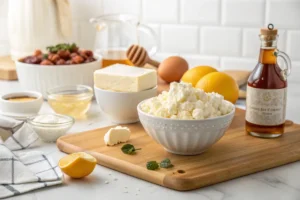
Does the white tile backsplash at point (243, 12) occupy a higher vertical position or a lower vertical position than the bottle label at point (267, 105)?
higher

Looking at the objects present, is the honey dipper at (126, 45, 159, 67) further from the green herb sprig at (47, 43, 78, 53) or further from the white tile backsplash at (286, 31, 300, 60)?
the white tile backsplash at (286, 31, 300, 60)

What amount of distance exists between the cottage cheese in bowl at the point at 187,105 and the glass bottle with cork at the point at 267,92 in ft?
0.45

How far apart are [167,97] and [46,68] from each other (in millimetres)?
648

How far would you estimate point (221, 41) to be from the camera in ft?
7.97

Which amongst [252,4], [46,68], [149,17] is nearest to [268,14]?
[252,4]

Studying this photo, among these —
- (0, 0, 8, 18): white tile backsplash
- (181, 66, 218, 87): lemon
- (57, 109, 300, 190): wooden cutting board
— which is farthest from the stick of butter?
(0, 0, 8, 18): white tile backsplash

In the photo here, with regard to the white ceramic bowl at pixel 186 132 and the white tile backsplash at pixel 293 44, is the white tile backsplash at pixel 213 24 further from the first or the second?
the white ceramic bowl at pixel 186 132

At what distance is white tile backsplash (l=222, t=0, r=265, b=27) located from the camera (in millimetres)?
2324

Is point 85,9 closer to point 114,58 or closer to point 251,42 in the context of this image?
point 114,58

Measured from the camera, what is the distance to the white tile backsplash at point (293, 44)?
2295 millimetres

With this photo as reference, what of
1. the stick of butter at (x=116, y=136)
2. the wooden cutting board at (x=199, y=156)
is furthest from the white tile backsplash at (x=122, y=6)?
the stick of butter at (x=116, y=136)

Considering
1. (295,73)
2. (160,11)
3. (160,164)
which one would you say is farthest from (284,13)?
(160,164)

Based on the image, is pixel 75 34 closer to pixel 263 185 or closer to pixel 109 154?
pixel 109 154

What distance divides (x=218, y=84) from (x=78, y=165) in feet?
2.00
